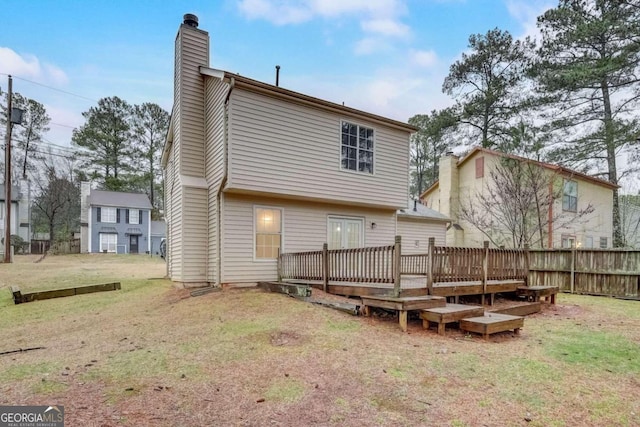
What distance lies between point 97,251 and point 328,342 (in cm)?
3310

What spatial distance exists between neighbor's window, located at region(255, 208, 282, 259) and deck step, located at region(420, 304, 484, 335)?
5.08 m

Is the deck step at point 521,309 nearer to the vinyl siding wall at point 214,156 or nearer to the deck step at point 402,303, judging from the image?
the deck step at point 402,303

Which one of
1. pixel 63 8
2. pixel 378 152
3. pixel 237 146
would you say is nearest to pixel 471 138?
pixel 378 152

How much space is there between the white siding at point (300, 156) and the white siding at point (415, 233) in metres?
3.97

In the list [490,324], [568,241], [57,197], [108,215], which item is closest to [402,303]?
[490,324]

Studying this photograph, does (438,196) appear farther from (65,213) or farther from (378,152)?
(65,213)

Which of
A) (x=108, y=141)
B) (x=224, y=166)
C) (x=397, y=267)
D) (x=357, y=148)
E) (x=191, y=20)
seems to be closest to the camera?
(x=397, y=267)

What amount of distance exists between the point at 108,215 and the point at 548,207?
34.1m

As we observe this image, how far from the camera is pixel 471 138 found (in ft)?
85.7

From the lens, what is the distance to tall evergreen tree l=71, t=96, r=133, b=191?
35.7m

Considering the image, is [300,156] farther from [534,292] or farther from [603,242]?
[603,242]

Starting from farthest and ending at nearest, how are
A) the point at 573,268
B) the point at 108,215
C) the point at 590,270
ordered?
the point at 108,215, the point at 573,268, the point at 590,270

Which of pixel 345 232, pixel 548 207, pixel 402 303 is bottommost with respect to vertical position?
pixel 402 303

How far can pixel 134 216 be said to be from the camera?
3388cm
